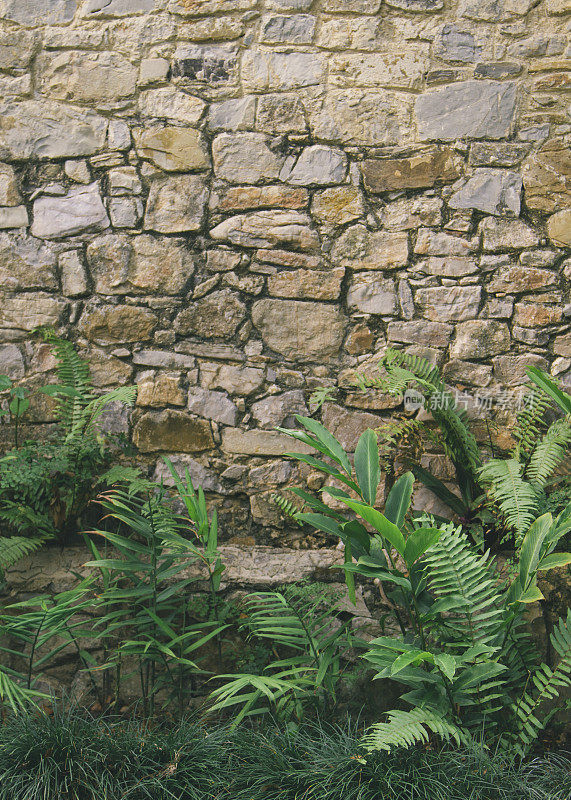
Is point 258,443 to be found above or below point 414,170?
below

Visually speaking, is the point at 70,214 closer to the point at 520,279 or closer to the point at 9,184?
the point at 9,184

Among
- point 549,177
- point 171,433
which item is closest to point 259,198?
point 171,433

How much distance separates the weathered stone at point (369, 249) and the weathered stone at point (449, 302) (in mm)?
191

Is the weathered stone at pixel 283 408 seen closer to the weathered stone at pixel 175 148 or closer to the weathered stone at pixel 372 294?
the weathered stone at pixel 372 294

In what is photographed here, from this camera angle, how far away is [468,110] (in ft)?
9.77

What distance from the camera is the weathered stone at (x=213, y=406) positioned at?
10.3 ft

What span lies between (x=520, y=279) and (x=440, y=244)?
402 millimetres

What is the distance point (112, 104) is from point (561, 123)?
2142 mm

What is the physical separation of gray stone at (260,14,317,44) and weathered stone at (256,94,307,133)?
27cm

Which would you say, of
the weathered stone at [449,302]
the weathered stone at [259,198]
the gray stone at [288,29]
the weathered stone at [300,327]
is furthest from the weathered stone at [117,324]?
the gray stone at [288,29]

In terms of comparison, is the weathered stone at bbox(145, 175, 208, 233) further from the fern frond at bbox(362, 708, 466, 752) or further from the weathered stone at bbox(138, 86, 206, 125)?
the fern frond at bbox(362, 708, 466, 752)

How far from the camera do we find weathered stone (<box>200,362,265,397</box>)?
10.3 feet

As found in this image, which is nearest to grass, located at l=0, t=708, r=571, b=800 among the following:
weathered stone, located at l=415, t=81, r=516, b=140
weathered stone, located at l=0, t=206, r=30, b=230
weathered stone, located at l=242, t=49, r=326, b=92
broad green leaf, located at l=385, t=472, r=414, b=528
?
broad green leaf, located at l=385, t=472, r=414, b=528

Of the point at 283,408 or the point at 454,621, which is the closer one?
the point at 454,621
